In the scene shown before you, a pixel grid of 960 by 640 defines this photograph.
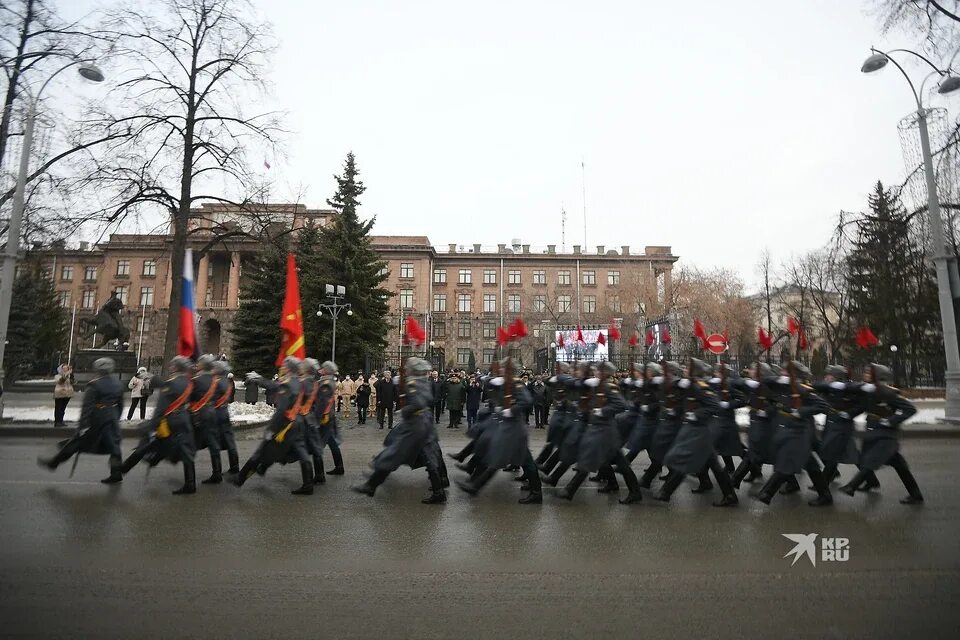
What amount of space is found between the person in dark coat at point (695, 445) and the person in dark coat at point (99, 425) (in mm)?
7618

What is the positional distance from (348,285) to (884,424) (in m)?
Result: 29.5

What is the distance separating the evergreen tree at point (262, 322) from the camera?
34.4 meters

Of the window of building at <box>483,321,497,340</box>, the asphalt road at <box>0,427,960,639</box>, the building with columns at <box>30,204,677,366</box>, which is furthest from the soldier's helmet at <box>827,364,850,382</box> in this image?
the window of building at <box>483,321,497,340</box>

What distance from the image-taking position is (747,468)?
788cm

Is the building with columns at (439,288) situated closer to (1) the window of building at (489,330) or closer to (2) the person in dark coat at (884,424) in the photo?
(1) the window of building at (489,330)

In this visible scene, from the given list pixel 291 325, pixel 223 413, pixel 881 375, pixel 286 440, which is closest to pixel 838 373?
pixel 881 375

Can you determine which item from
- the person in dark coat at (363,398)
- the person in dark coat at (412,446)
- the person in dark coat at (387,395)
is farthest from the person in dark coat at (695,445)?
the person in dark coat at (363,398)

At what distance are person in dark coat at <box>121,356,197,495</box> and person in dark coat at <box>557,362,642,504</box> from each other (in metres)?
5.13

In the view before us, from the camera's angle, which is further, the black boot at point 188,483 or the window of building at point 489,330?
the window of building at point 489,330

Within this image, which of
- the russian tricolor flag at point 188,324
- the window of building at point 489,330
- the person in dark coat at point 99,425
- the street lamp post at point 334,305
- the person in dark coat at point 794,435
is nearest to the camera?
the person in dark coat at point 794,435

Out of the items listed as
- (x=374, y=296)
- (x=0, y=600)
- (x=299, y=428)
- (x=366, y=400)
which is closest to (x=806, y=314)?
(x=374, y=296)

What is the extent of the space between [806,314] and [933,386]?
13.4 meters

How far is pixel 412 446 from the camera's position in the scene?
7.05m

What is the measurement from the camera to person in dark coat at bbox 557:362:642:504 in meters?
7.17
